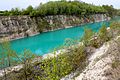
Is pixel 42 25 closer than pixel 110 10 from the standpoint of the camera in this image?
Yes

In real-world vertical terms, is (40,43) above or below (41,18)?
below

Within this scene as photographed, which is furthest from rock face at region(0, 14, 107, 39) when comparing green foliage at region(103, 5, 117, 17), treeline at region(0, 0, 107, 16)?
green foliage at region(103, 5, 117, 17)

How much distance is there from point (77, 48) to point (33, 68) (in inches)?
221

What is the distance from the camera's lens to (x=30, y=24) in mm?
70938

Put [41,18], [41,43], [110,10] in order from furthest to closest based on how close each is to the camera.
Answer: [110,10] < [41,18] < [41,43]

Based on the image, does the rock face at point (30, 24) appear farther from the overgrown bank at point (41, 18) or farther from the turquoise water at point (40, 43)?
the turquoise water at point (40, 43)

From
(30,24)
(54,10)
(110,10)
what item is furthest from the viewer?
(110,10)

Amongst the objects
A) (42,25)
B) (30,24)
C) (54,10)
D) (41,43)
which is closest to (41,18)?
(42,25)

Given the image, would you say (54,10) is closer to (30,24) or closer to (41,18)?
(41,18)

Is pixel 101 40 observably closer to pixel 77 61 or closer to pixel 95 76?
pixel 77 61

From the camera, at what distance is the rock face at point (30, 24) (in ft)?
205

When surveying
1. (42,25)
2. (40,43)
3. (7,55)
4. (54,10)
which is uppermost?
(7,55)

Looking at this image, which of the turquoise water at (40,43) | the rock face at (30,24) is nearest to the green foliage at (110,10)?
the rock face at (30,24)

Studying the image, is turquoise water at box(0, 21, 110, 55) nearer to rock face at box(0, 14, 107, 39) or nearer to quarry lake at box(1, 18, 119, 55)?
quarry lake at box(1, 18, 119, 55)
